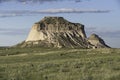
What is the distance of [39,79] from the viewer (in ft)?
82.0

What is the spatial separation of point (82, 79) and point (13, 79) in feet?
15.5

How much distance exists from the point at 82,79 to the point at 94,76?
141cm

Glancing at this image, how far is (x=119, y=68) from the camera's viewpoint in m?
28.1

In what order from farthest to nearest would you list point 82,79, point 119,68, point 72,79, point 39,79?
point 119,68
point 39,79
point 72,79
point 82,79

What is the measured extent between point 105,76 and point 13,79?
5655 millimetres

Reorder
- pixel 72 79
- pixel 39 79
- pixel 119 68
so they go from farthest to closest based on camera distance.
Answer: pixel 119 68, pixel 39 79, pixel 72 79

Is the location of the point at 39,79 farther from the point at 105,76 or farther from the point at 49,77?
the point at 105,76

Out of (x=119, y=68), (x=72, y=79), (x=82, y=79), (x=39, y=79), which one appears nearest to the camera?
(x=82, y=79)

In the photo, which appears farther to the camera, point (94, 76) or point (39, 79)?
point (39, 79)

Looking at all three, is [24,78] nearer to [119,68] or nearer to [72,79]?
[72,79]

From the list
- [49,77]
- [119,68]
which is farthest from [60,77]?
[119,68]

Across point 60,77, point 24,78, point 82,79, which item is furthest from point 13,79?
point 82,79

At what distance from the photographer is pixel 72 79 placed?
23.4m

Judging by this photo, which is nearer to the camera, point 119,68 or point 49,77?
point 49,77
